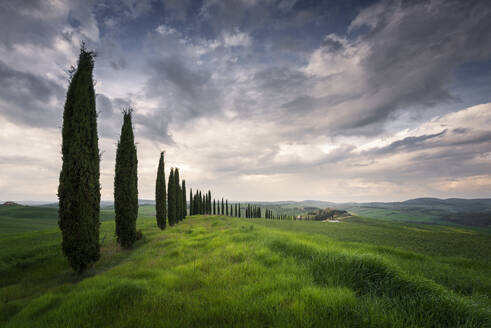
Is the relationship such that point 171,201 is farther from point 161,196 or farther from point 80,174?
point 80,174

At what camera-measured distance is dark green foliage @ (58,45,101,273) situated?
28.2 ft

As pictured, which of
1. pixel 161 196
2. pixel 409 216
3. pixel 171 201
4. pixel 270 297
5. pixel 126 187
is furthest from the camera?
pixel 409 216

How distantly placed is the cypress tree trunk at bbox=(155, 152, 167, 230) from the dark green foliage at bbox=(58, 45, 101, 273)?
608 inches

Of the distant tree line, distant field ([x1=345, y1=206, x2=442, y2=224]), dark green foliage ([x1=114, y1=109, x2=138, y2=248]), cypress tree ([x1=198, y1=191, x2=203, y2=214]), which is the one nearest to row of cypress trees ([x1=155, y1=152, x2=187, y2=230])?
dark green foliage ([x1=114, y1=109, x2=138, y2=248])

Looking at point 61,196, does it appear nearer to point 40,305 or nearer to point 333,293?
point 40,305

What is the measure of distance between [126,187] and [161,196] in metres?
12.0

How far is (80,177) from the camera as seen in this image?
8828mm

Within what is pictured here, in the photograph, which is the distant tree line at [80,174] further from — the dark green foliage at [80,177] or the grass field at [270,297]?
the grass field at [270,297]

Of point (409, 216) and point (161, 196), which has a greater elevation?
point (161, 196)

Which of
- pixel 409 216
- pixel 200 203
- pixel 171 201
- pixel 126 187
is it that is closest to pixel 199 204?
pixel 200 203

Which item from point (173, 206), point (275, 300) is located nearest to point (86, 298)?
point (275, 300)

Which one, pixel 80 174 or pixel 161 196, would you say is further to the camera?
pixel 161 196

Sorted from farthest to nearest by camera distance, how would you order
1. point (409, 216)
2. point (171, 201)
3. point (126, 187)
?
1. point (409, 216)
2. point (171, 201)
3. point (126, 187)

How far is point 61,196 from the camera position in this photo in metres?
8.80
